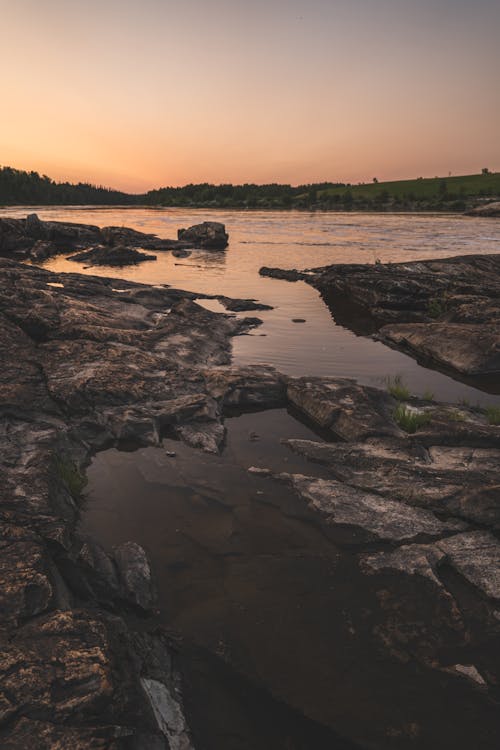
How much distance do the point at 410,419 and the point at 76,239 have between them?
5865cm

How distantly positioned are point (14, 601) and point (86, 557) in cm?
135

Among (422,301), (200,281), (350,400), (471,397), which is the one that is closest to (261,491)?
(350,400)

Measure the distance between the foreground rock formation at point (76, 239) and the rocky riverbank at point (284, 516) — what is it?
38.5 m

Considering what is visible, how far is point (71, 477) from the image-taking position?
7508 mm

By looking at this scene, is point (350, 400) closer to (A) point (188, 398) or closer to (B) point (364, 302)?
(A) point (188, 398)

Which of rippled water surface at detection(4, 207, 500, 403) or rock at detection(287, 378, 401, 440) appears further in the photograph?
rippled water surface at detection(4, 207, 500, 403)

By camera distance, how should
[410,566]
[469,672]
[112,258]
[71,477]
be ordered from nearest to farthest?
1. [469,672]
2. [410,566]
3. [71,477]
4. [112,258]

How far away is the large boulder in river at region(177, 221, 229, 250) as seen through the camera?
187 ft

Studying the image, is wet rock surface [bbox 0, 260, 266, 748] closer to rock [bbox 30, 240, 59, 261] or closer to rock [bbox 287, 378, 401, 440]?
rock [bbox 287, 378, 401, 440]

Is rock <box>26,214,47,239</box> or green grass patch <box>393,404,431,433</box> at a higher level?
→ rock <box>26,214,47,239</box>

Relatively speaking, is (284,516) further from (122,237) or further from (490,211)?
(490,211)

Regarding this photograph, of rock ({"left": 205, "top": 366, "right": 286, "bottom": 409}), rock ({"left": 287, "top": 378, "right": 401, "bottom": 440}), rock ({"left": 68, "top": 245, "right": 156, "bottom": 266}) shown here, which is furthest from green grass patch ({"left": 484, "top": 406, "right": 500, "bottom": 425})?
rock ({"left": 68, "top": 245, "right": 156, "bottom": 266})

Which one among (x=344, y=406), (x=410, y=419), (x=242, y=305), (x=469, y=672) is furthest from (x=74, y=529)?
(x=242, y=305)

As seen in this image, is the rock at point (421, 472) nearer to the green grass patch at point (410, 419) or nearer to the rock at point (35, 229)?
the green grass patch at point (410, 419)
